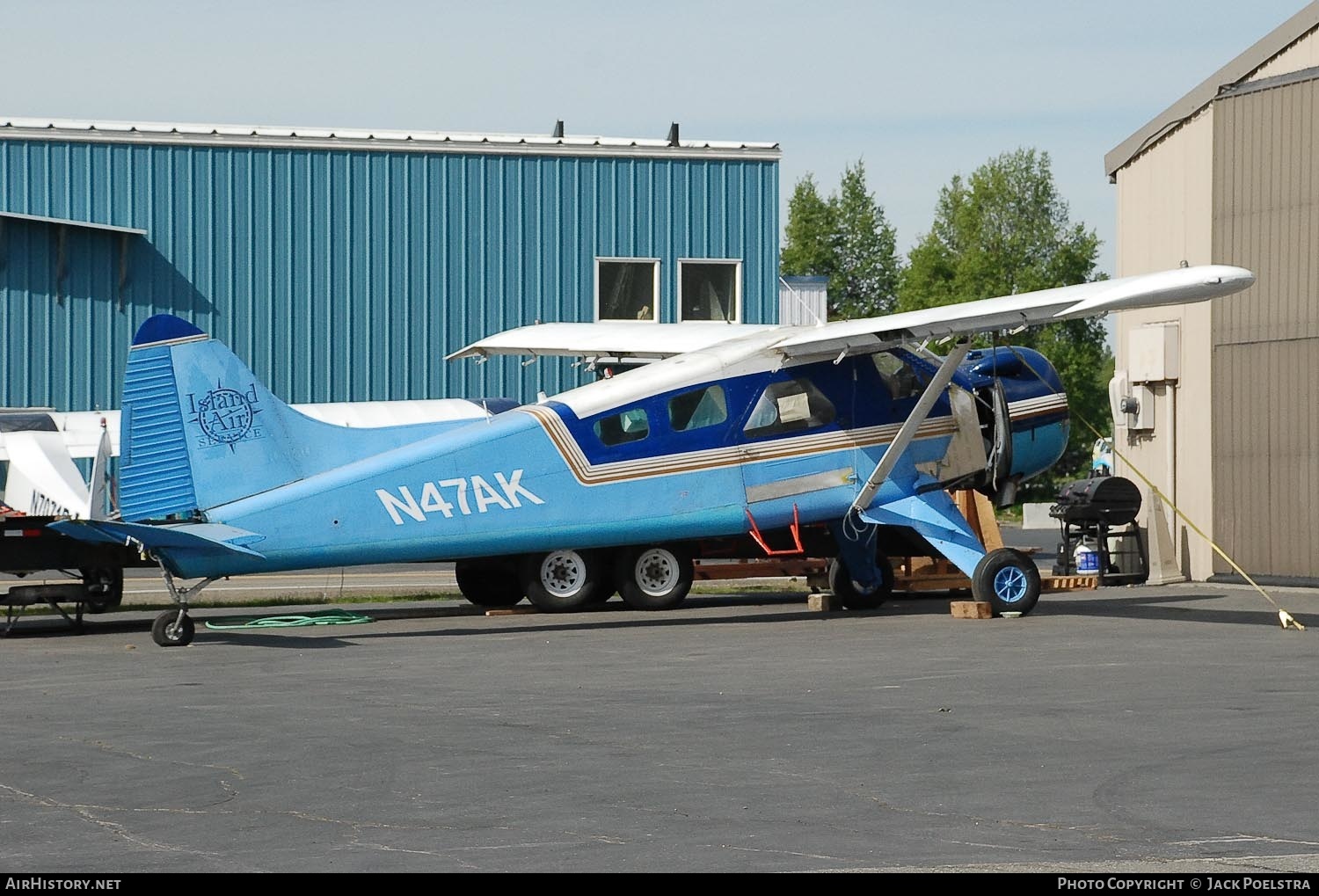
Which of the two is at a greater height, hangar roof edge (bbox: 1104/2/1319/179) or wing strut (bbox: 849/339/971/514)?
hangar roof edge (bbox: 1104/2/1319/179)

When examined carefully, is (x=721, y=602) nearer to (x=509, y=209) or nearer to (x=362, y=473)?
(x=362, y=473)

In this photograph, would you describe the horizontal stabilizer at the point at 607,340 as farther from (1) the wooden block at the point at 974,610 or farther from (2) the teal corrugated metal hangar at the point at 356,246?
(2) the teal corrugated metal hangar at the point at 356,246

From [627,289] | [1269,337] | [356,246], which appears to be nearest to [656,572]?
[1269,337]

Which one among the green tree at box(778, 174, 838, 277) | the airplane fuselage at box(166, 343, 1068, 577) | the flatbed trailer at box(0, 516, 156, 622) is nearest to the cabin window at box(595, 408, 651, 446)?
the airplane fuselage at box(166, 343, 1068, 577)

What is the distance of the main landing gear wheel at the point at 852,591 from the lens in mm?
19859

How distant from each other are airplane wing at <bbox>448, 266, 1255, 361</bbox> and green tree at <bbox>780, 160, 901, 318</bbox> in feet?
245

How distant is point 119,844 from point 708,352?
11.3m

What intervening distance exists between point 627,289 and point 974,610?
15.0 meters

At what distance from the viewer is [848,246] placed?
96562 millimetres

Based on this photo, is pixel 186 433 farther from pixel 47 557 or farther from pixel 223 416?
pixel 47 557

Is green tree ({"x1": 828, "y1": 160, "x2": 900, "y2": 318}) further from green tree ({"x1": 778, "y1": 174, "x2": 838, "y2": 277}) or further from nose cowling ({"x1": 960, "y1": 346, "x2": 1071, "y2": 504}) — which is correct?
nose cowling ({"x1": 960, "y1": 346, "x2": 1071, "y2": 504})

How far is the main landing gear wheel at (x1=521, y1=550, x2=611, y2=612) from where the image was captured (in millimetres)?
19547
